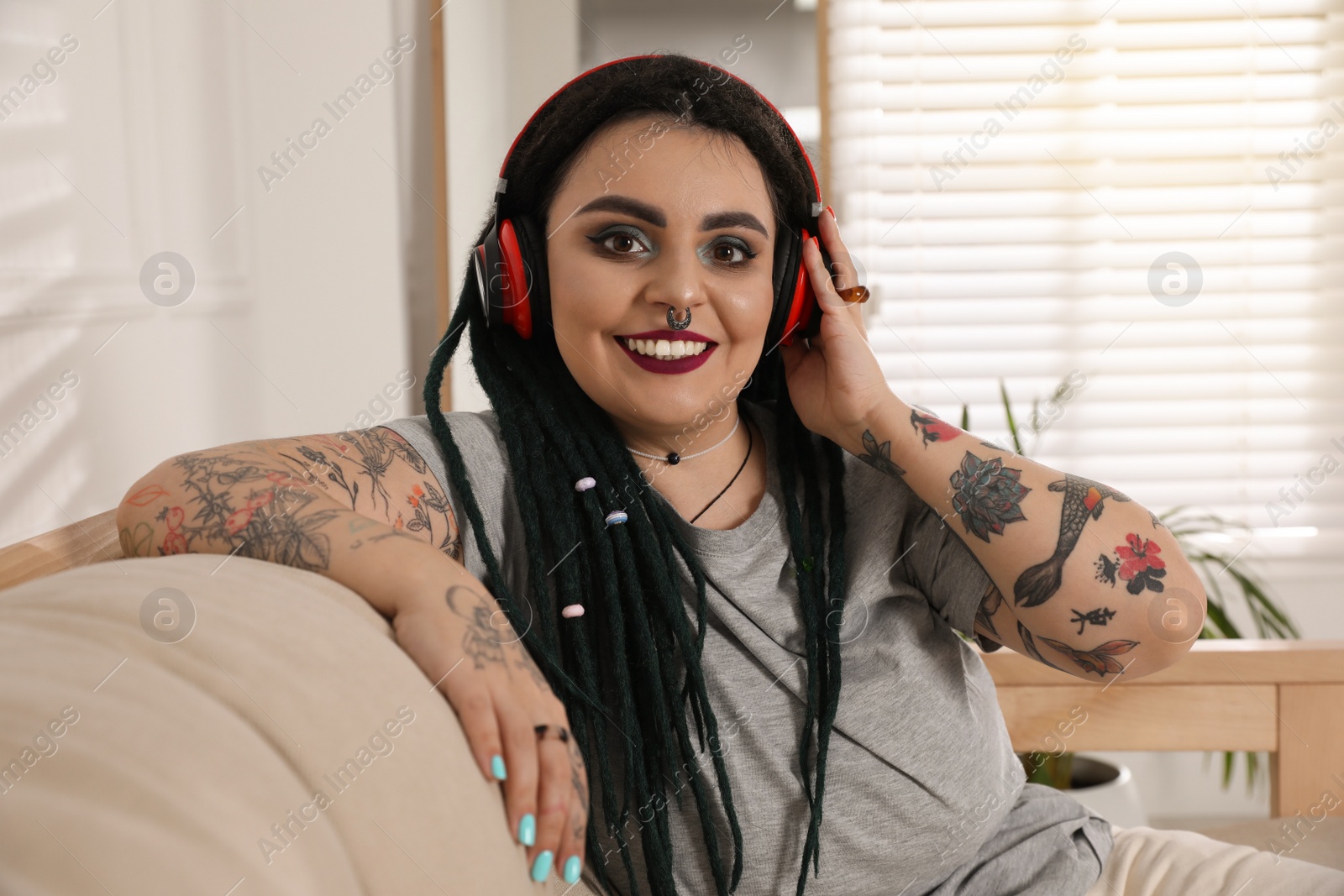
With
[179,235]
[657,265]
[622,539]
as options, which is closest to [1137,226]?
[657,265]

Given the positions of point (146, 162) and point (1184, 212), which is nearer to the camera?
point (146, 162)

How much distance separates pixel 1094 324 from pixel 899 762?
75.9 inches

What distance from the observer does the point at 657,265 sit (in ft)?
3.08

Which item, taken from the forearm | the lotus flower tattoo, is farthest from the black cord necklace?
the forearm

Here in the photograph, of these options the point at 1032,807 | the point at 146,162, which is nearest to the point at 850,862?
the point at 1032,807

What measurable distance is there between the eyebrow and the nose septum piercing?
0.08 m

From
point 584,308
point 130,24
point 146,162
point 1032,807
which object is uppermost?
point 130,24

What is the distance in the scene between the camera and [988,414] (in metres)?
2.53

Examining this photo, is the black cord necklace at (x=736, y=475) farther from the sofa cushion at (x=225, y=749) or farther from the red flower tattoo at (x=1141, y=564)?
the sofa cushion at (x=225, y=749)

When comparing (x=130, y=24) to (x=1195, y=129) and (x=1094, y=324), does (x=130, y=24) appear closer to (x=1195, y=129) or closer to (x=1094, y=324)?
(x=1094, y=324)

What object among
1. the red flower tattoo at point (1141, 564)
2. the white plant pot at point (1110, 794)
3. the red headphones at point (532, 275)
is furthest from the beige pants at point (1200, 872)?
the white plant pot at point (1110, 794)

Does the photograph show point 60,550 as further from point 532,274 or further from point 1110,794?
point 1110,794

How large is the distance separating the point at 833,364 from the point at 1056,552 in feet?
0.92

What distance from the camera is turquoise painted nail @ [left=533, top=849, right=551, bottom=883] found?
529 mm
